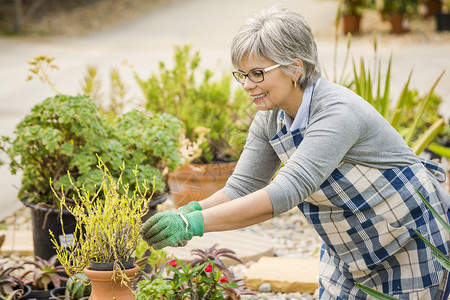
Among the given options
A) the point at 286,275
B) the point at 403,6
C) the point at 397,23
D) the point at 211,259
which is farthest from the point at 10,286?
the point at 403,6

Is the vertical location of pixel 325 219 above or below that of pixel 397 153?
below

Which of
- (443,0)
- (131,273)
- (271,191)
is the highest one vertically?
(443,0)

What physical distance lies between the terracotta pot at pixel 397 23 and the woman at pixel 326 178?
491 inches

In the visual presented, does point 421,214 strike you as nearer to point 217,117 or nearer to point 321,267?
point 321,267

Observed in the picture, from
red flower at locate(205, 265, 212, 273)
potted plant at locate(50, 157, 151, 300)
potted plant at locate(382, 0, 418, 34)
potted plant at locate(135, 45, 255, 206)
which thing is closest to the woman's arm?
potted plant at locate(50, 157, 151, 300)

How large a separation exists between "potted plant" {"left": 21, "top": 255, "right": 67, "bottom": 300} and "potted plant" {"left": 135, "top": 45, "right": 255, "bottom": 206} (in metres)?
1.01

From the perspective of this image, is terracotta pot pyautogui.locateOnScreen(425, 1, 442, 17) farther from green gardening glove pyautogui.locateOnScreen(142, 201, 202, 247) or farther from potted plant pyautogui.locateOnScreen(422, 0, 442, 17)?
green gardening glove pyautogui.locateOnScreen(142, 201, 202, 247)

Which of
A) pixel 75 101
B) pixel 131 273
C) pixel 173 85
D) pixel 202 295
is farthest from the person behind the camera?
pixel 173 85

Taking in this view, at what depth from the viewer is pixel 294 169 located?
67.4 inches

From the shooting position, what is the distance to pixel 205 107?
169 inches

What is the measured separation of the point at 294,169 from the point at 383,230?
449 millimetres

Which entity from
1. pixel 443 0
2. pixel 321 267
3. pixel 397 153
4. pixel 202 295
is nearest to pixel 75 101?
pixel 202 295

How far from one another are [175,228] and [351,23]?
13.4 meters

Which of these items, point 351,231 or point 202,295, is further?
point 202,295
